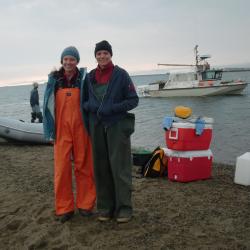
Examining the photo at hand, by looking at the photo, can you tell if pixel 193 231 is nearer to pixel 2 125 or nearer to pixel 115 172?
pixel 115 172

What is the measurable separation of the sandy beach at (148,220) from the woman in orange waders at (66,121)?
0.43 meters

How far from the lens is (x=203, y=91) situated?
3294 cm

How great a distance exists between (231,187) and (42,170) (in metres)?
3.31

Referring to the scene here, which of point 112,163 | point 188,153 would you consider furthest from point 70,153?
point 188,153

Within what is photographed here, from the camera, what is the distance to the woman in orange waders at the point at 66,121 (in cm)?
405

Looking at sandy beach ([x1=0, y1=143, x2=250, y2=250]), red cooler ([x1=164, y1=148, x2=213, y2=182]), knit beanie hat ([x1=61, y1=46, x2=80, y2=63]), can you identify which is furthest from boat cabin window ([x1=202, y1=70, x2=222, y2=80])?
knit beanie hat ([x1=61, y1=46, x2=80, y2=63])

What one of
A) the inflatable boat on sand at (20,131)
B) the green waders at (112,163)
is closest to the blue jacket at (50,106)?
the green waders at (112,163)

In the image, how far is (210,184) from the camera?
5695 mm

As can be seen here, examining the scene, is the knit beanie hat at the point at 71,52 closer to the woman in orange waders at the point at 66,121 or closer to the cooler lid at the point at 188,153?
the woman in orange waders at the point at 66,121

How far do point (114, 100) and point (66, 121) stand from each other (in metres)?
0.56

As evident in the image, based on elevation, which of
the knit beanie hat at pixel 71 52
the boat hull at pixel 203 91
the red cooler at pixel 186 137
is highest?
the knit beanie hat at pixel 71 52

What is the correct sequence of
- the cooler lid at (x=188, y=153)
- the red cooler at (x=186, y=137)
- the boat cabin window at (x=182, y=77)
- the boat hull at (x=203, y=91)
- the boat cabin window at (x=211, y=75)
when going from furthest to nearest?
the boat cabin window at (x=182, y=77), the boat hull at (x=203, y=91), the boat cabin window at (x=211, y=75), the cooler lid at (x=188, y=153), the red cooler at (x=186, y=137)

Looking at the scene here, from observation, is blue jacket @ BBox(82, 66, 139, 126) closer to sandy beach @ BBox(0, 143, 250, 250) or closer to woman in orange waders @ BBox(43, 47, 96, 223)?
woman in orange waders @ BBox(43, 47, 96, 223)

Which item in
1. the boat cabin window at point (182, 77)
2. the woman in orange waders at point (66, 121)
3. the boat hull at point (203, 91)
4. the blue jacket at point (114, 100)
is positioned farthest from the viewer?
the boat cabin window at point (182, 77)
